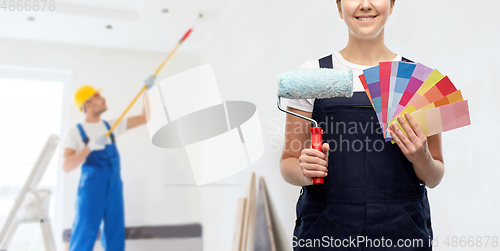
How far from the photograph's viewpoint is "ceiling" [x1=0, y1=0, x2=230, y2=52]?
2.64 metres

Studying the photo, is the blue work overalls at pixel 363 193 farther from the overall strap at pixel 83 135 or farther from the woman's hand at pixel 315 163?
the overall strap at pixel 83 135

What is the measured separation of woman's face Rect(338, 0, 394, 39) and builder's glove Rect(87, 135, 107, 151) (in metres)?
2.30

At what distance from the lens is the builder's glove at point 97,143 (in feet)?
8.36

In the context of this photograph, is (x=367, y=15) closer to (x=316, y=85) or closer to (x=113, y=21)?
(x=316, y=85)

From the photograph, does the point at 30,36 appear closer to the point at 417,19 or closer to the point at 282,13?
the point at 282,13

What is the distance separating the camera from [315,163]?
613 millimetres

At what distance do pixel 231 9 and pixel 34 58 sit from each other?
191 cm

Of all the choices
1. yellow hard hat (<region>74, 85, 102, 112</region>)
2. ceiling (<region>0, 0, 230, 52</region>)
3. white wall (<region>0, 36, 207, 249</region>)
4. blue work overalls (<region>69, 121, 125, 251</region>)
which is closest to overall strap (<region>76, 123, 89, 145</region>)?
blue work overalls (<region>69, 121, 125, 251</region>)

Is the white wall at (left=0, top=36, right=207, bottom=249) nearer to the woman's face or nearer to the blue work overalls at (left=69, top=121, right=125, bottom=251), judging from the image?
the blue work overalls at (left=69, top=121, right=125, bottom=251)

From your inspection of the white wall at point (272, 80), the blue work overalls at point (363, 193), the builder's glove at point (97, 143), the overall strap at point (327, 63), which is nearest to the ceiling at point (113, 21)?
the white wall at point (272, 80)

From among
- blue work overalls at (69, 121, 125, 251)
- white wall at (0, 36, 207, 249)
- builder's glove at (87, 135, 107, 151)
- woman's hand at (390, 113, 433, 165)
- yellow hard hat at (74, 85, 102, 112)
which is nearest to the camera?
woman's hand at (390, 113, 433, 165)

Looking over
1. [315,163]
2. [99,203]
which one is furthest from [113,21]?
[315,163]

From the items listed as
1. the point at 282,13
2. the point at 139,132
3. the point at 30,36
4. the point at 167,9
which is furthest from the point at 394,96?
the point at 30,36

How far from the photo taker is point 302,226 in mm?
717
